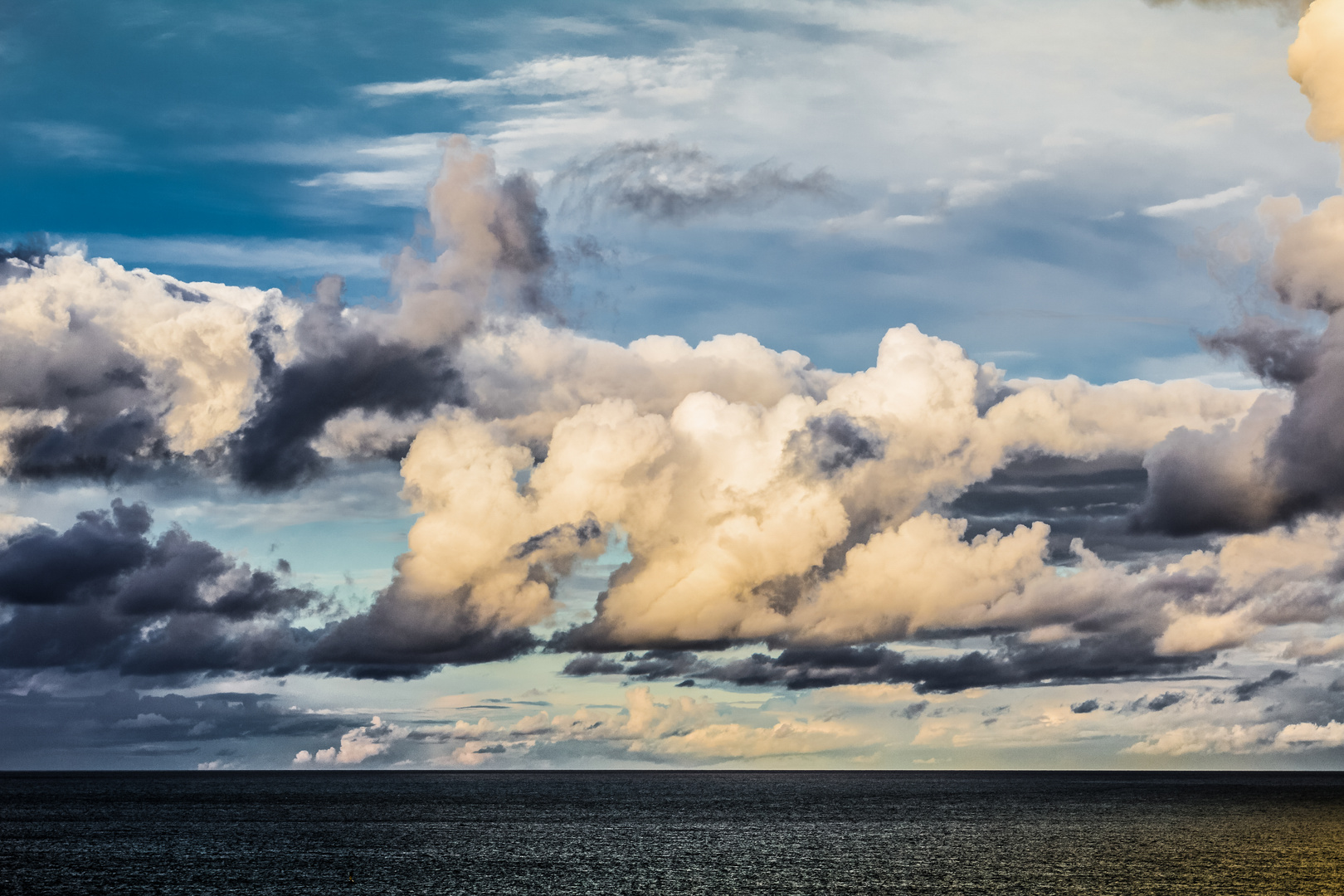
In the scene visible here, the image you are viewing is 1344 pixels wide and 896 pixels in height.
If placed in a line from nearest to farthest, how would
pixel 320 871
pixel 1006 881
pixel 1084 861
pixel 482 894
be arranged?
pixel 482 894
pixel 1006 881
pixel 320 871
pixel 1084 861

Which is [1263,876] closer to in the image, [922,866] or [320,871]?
[922,866]

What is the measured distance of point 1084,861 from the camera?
183750 mm

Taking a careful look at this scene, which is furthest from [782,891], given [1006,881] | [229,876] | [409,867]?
[229,876]

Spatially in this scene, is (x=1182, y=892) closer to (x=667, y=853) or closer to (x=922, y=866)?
(x=922, y=866)

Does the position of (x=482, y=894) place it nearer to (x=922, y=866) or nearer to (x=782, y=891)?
(x=782, y=891)

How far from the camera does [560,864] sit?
583ft

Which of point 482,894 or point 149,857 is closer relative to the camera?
point 482,894

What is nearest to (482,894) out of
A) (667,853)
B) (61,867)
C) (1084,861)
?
(667,853)

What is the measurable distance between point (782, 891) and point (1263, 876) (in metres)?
69.1

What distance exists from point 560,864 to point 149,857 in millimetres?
68683

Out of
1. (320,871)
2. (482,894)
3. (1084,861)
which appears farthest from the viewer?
(1084,861)

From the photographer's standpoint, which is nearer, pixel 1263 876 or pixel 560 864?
pixel 1263 876

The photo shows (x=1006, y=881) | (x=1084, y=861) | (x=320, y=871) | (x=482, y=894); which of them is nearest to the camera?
(x=482, y=894)

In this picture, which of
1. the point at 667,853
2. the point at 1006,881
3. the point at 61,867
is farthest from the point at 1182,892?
the point at 61,867
